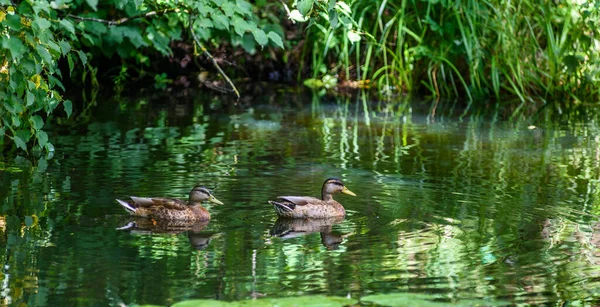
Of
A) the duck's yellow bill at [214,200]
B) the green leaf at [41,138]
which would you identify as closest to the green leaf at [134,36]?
the green leaf at [41,138]

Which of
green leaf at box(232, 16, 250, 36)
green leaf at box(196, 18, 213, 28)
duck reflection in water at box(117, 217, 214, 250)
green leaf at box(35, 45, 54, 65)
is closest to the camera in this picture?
green leaf at box(35, 45, 54, 65)

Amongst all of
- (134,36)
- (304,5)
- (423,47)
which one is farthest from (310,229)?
(423,47)

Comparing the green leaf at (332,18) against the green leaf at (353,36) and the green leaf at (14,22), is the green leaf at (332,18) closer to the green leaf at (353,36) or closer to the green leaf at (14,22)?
the green leaf at (14,22)

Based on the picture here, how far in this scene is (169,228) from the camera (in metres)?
8.08

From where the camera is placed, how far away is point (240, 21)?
9344mm

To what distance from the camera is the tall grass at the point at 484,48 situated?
16938 mm

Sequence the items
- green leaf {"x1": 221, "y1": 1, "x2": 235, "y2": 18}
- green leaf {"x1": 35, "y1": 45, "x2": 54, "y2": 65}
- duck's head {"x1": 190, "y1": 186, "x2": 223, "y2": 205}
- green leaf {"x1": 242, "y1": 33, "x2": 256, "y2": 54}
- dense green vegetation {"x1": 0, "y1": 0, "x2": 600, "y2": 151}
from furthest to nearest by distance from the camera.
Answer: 1. green leaf {"x1": 242, "y1": 33, "x2": 256, "y2": 54}
2. dense green vegetation {"x1": 0, "y1": 0, "x2": 600, "y2": 151}
3. green leaf {"x1": 221, "y1": 1, "x2": 235, "y2": 18}
4. duck's head {"x1": 190, "y1": 186, "x2": 223, "y2": 205}
5. green leaf {"x1": 35, "y1": 45, "x2": 54, "y2": 65}

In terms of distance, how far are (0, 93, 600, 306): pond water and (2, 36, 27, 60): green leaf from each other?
1177 mm

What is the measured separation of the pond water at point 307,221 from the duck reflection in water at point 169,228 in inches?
0.9

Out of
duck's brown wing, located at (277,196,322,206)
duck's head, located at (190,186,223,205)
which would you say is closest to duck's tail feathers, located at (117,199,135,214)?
duck's head, located at (190,186,223,205)

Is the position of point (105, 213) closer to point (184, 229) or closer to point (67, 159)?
point (184, 229)

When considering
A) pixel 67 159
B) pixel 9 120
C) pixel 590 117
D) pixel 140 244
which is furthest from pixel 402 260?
pixel 590 117

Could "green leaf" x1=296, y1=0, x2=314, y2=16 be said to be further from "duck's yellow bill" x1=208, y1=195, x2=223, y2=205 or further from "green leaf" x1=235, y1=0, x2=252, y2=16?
"green leaf" x1=235, y1=0, x2=252, y2=16

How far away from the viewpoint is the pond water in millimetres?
6504
